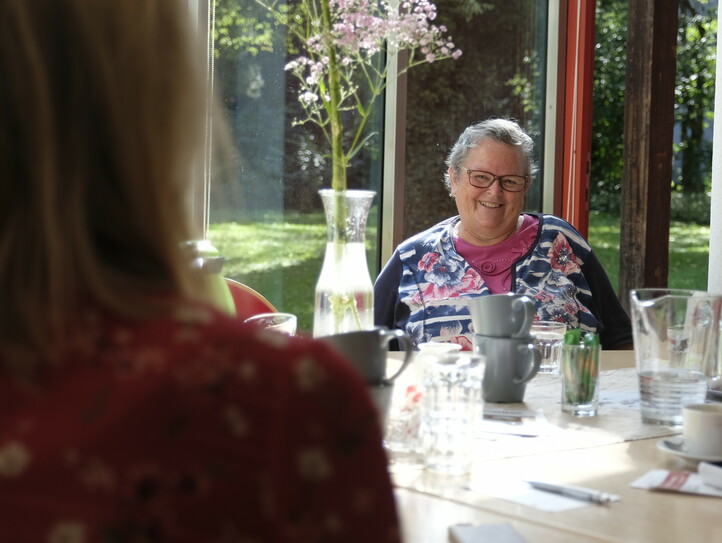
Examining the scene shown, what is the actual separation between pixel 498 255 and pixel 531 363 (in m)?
1.30

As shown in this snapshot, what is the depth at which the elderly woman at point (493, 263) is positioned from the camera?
2.99 metres

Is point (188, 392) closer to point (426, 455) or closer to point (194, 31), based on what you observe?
point (194, 31)

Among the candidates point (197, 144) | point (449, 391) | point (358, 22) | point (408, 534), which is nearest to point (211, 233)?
point (358, 22)

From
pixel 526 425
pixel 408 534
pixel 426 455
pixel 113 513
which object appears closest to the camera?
pixel 113 513

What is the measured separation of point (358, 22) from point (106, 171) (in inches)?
44.5

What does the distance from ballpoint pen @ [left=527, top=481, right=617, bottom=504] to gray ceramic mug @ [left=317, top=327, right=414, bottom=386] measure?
249 millimetres

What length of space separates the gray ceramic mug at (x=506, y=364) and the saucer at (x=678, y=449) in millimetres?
356

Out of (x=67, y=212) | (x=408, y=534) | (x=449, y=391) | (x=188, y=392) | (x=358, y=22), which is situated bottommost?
(x=408, y=534)

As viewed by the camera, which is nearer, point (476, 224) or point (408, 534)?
point (408, 534)

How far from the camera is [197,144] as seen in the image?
0.71m

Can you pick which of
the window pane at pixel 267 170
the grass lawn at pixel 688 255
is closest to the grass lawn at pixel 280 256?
the window pane at pixel 267 170

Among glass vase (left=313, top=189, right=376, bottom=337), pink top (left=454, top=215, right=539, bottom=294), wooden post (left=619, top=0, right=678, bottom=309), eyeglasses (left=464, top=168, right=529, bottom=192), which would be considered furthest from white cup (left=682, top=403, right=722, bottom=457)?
wooden post (left=619, top=0, right=678, bottom=309)

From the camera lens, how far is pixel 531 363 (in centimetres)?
187

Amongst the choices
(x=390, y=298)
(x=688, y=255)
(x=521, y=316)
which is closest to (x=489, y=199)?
(x=390, y=298)
